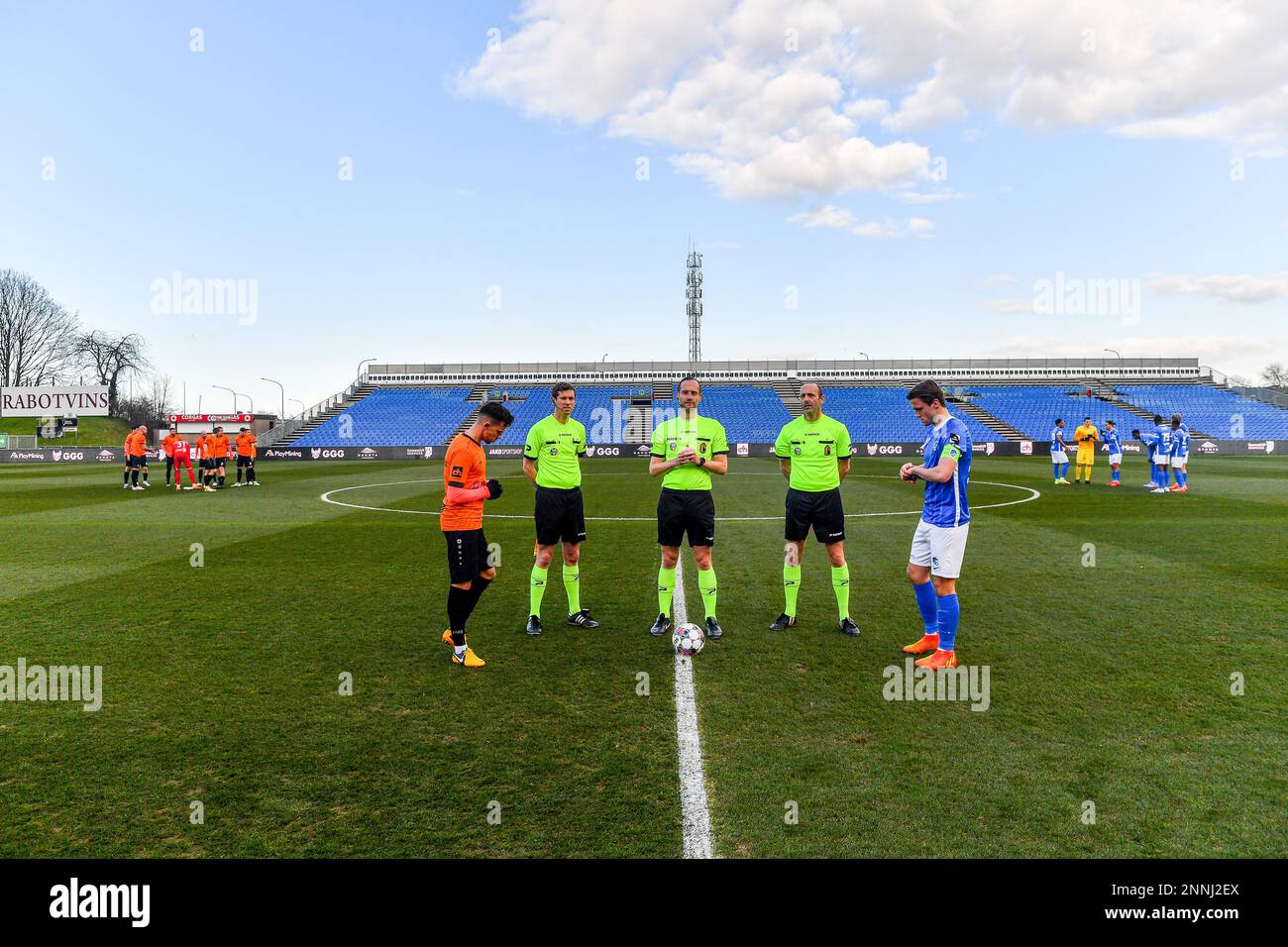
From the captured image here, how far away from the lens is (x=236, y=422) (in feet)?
227

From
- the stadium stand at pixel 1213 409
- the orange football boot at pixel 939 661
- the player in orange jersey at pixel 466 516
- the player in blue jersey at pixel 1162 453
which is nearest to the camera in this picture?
the orange football boot at pixel 939 661

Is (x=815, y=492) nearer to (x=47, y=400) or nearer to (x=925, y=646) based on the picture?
(x=925, y=646)

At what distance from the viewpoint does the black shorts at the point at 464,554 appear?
5.91m

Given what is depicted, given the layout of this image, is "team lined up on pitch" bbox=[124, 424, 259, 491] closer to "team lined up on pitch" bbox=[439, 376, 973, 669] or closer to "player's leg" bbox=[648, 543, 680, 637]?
"team lined up on pitch" bbox=[439, 376, 973, 669]

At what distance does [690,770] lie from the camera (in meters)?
3.95

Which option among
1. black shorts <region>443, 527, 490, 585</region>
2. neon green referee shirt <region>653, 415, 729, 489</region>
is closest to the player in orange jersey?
black shorts <region>443, 527, 490, 585</region>

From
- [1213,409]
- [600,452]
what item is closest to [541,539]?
[600,452]

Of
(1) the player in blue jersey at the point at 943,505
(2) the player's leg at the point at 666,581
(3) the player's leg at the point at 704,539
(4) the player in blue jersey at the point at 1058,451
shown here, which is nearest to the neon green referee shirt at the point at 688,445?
Result: (3) the player's leg at the point at 704,539

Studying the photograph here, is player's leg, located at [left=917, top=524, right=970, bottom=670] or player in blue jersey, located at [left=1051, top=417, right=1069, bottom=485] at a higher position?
player in blue jersey, located at [left=1051, top=417, right=1069, bottom=485]

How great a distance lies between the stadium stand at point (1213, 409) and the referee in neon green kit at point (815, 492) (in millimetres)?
55743

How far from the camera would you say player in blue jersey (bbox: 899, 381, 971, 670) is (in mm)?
5633

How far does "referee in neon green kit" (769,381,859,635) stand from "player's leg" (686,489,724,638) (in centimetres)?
66

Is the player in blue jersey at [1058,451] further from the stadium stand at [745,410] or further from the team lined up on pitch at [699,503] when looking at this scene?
the stadium stand at [745,410]
